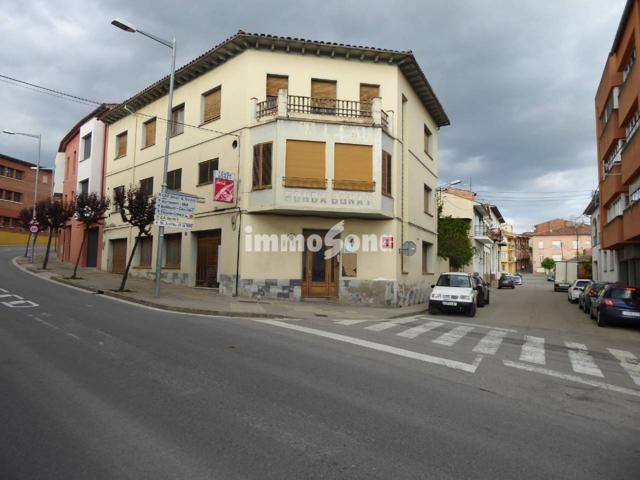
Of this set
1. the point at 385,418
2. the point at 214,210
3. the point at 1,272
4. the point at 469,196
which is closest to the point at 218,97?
the point at 214,210

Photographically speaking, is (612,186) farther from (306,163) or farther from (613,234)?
(306,163)

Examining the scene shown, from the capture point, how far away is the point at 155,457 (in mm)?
3619

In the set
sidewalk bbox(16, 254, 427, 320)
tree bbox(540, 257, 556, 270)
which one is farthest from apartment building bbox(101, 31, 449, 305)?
tree bbox(540, 257, 556, 270)

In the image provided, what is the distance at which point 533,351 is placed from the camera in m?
9.59

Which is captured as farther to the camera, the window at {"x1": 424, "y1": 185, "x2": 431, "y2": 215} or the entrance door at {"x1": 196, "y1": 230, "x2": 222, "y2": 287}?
the window at {"x1": 424, "y1": 185, "x2": 431, "y2": 215}

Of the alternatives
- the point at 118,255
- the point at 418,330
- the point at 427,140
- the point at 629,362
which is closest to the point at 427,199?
the point at 427,140

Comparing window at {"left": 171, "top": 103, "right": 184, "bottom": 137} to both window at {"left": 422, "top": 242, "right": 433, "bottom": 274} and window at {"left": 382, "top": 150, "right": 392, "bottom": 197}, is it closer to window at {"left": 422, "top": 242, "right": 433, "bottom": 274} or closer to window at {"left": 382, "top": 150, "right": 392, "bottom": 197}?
window at {"left": 382, "top": 150, "right": 392, "bottom": 197}

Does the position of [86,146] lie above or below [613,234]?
above

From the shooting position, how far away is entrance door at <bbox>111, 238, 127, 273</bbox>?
25078 mm

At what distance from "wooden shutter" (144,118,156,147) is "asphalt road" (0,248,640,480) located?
16065mm

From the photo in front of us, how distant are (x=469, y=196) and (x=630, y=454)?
42.4m

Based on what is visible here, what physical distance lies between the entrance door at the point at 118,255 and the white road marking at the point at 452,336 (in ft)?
62.0

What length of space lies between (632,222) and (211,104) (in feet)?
60.9

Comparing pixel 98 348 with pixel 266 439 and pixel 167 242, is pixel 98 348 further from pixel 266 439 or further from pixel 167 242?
pixel 167 242
